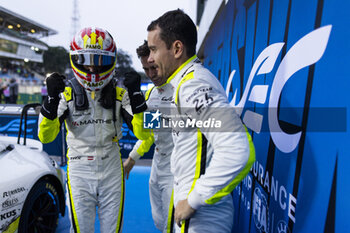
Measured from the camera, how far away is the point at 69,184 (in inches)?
79.3

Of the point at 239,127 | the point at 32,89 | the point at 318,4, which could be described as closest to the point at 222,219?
the point at 239,127

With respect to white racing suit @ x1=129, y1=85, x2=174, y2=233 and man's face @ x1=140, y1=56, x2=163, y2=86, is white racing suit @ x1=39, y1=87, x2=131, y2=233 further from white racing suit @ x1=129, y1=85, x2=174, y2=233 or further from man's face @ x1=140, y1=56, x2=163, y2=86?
man's face @ x1=140, y1=56, x2=163, y2=86

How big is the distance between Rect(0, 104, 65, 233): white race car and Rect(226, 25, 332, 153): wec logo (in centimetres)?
196

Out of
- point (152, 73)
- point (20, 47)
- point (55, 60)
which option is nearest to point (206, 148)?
point (152, 73)

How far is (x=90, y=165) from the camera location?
6.65 feet

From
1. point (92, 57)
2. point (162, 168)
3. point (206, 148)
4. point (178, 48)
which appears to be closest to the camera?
point (206, 148)

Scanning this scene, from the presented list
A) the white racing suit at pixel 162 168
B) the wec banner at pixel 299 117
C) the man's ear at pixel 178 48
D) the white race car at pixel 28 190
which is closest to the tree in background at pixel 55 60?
the white race car at pixel 28 190

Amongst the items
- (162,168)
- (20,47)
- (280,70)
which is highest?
(20,47)

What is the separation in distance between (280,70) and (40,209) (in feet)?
7.85

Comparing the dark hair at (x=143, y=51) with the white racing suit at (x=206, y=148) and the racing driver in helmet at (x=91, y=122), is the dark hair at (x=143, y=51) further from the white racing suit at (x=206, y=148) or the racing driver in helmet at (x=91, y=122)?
the white racing suit at (x=206, y=148)

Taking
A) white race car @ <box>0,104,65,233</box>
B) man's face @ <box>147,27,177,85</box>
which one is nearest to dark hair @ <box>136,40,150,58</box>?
man's face @ <box>147,27,177,85</box>

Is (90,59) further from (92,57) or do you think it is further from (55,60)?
(55,60)

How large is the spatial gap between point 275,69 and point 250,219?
124cm

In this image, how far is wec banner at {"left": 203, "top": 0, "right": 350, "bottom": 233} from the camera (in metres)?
0.98
